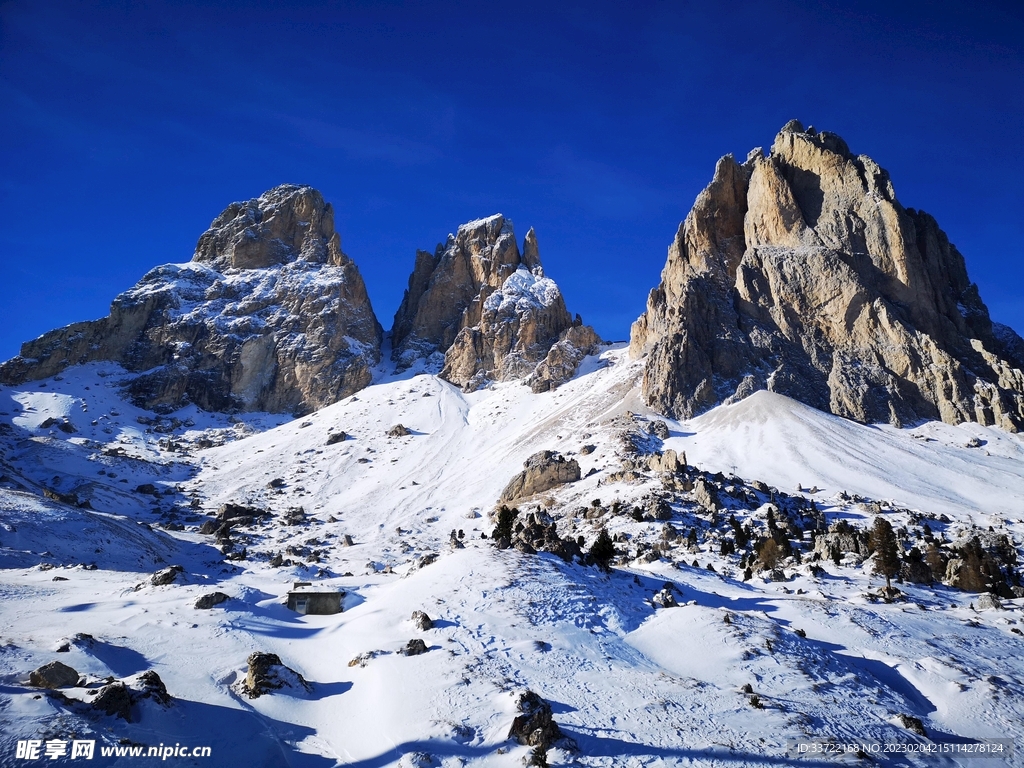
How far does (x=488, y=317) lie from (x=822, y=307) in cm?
6873

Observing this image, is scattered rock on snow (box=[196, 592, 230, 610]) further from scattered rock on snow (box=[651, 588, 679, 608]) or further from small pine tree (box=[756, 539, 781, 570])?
small pine tree (box=[756, 539, 781, 570])

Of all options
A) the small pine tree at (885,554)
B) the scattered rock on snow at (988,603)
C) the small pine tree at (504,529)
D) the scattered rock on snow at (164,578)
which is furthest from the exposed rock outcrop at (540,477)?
the scattered rock on snow at (164,578)

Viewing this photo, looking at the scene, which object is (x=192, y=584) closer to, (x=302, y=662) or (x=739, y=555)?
(x=302, y=662)

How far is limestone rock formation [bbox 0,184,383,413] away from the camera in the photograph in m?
128

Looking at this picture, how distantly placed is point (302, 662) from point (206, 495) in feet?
249

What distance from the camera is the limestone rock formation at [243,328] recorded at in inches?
5044

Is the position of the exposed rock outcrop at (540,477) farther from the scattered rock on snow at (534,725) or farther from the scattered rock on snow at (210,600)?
the scattered rock on snow at (534,725)

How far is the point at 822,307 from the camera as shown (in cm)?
9906

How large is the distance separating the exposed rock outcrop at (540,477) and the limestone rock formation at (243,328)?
69.3 m

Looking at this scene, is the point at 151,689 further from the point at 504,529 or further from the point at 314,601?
the point at 504,529

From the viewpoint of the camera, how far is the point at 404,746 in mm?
13289

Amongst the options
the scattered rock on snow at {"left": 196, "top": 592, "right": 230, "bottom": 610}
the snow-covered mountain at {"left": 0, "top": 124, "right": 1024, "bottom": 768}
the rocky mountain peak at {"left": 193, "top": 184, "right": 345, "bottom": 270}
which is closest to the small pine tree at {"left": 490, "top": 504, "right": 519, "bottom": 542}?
the snow-covered mountain at {"left": 0, "top": 124, "right": 1024, "bottom": 768}

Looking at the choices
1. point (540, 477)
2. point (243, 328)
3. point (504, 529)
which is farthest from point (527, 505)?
point (243, 328)

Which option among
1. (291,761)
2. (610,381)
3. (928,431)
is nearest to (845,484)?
(928,431)
